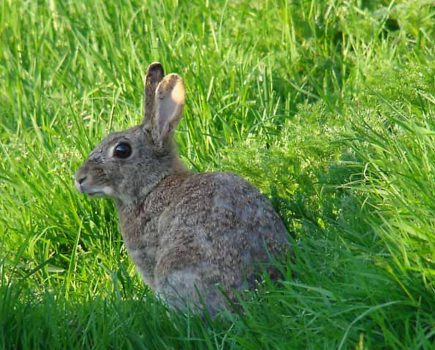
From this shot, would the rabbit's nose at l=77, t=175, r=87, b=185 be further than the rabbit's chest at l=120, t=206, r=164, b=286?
Yes

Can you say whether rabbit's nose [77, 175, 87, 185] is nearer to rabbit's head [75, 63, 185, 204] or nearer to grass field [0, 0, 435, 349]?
rabbit's head [75, 63, 185, 204]

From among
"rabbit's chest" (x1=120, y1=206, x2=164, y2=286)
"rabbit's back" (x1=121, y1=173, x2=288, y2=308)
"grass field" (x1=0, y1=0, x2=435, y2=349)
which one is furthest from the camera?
"rabbit's chest" (x1=120, y1=206, x2=164, y2=286)

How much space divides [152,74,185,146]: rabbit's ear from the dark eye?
6.0 inches

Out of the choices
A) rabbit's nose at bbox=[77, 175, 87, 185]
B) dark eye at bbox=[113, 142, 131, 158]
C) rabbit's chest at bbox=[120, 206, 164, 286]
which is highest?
dark eye at bbox=[113, 142, 131, 158]

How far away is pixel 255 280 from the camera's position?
5047 millimetres

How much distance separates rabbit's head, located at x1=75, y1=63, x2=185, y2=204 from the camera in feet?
19.6

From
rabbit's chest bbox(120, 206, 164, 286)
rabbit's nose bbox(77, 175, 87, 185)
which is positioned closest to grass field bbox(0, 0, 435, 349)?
rabbit's chest bbox(120, 206, 164, 286)

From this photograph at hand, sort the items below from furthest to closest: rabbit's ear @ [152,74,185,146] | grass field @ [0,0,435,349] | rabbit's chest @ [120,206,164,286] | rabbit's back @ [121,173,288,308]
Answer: rabbit's ear @ [152,74,185,146] → rabbit's chest @ [120,206,164,286] → rabbit's back @ [121,173,288,308] → grass field @ [0,0,435,349]

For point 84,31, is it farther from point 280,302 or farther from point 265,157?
point 280,302

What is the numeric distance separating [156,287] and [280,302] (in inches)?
33.6

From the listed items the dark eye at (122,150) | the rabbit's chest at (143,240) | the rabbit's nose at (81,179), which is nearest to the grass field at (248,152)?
the rabbit's chest at (143,240)

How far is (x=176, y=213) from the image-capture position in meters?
5.46

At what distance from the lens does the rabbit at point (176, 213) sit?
5066mm

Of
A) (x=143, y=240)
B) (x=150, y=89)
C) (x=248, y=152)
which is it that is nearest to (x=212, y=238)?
(x=143, y=240)
